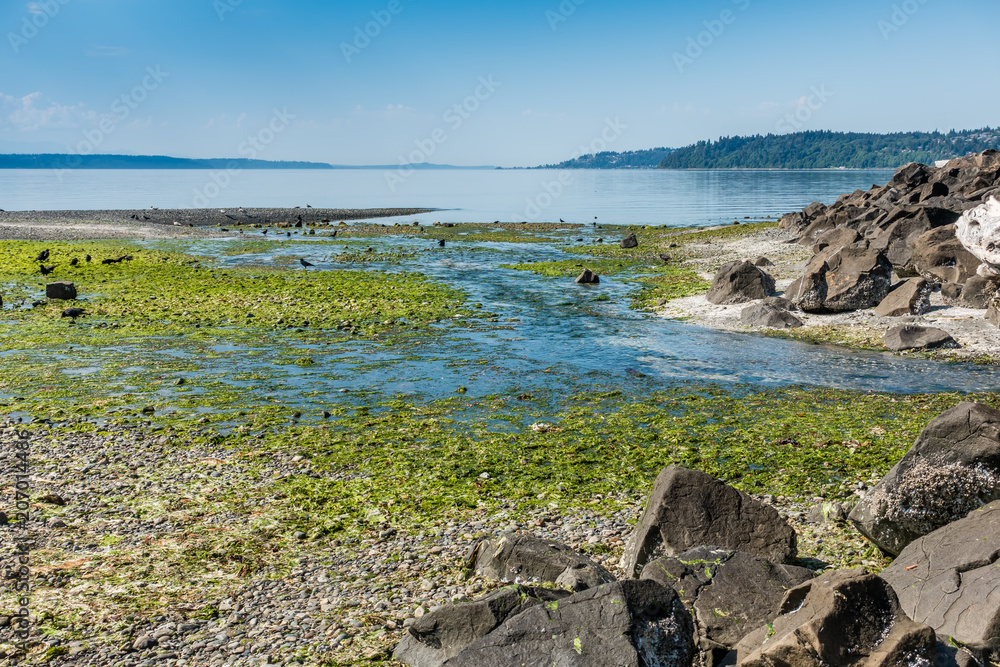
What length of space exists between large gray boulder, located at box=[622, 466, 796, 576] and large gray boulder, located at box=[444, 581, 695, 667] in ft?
7.84

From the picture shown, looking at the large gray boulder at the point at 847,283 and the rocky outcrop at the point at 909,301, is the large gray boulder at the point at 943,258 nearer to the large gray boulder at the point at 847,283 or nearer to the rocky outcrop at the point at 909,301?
the rocky outcrop at the point at 909,301

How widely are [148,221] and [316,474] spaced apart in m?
76.5

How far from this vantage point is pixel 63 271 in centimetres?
4106

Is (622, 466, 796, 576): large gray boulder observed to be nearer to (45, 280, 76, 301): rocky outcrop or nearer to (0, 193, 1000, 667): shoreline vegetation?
(0, 193, 1000, 667): shoreline vegetation

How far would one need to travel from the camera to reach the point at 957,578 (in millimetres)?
7703

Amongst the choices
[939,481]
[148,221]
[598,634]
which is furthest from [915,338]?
[148,221]

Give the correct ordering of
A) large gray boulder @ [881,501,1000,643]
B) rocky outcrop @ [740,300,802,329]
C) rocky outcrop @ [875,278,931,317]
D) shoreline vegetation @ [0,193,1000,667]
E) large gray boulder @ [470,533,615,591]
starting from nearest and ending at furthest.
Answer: large gray boulder @ [881,501,1000,643], large gray boulder @ [470,533,615,591], shoreline vegetation @ [0,193,1000,667], rocky outcrop @ [875,278,931,317], rocky outcrop @ [740,300,802,329]

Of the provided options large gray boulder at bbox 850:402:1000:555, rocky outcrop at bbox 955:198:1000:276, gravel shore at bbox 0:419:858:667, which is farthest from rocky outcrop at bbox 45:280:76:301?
rocky outcrop at bbox 955:198:1000:276

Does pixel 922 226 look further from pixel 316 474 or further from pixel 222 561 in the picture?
pixel 222 561

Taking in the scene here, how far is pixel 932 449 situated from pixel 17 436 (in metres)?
17.3

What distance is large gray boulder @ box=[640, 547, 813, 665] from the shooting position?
762cm

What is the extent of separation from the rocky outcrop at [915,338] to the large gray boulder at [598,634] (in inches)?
729

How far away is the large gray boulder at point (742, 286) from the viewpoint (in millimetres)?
29906

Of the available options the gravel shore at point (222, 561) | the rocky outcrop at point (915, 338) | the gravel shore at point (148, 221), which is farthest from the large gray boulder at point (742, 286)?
the gravel shore at point (148, 221)
